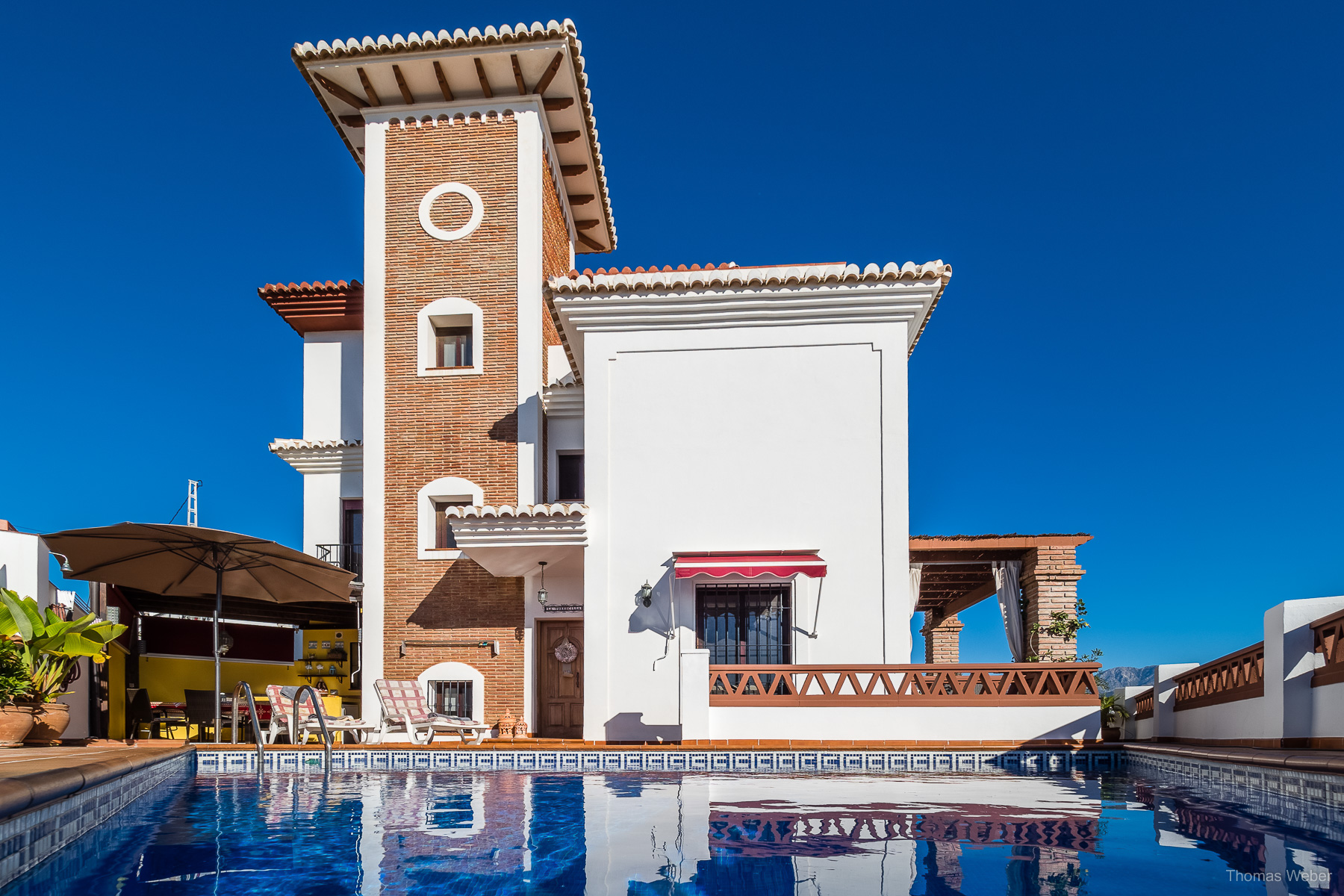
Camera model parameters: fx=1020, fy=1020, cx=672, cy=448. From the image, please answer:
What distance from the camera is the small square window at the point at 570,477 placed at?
774 inches

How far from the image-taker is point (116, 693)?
1983 centimetres

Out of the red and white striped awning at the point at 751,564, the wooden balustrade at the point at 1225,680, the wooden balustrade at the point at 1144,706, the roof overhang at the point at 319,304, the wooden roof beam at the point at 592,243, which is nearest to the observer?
the wooden balustrade at the point at 1225,680

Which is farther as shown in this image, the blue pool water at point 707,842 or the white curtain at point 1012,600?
the white curtain at point 1012,600

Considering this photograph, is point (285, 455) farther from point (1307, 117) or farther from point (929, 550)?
point (1307, 117)

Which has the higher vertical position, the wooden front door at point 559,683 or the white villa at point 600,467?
the white villa at point 600,467

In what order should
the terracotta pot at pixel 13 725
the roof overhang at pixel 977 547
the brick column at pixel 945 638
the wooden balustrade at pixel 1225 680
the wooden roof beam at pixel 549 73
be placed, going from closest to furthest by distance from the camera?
the wooden balustrade at pixel 1225 680
the terracotta pot at pixel 13 725
the roof overhang at pixel 977 547
the wooden roof beam at pixel 549 73
the brick column at pixel 945 638

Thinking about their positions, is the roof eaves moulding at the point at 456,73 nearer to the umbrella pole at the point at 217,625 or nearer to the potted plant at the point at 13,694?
the umbrella pole at the point at 217,625

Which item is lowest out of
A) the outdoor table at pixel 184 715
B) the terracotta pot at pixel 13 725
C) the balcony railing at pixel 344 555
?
the outdoor table at pixel 184 715

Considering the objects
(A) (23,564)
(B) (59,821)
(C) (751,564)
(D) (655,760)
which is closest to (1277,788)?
(D) (655,760)

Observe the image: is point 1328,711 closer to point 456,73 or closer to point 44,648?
point 44,648

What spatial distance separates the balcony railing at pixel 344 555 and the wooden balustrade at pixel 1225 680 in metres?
15.0

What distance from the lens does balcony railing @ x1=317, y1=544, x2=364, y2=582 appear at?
20.8 metres

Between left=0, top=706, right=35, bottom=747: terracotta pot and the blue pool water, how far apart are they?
10.7ft

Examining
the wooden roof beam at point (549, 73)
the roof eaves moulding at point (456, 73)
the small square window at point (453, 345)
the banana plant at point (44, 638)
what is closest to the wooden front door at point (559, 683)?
the small square window at point (453, 345)
